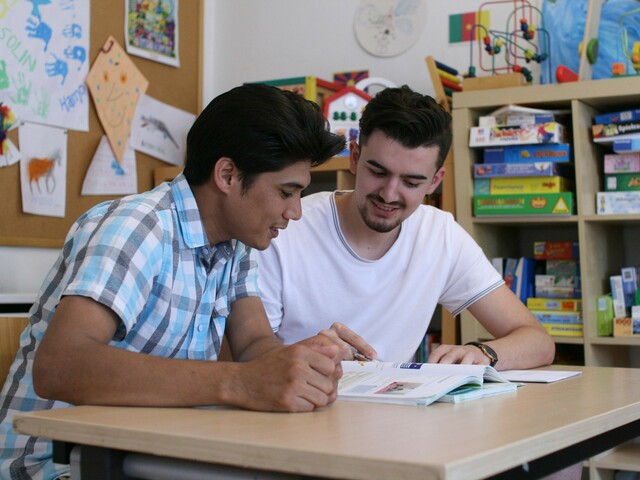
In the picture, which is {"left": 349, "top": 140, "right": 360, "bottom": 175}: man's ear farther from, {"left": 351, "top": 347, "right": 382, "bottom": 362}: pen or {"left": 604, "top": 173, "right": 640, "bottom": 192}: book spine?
{"left": 604, "top": 173, "right": 640, "bottom": 192}: book spine

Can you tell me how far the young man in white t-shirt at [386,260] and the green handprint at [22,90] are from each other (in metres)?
1.24

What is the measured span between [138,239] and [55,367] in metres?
0.23

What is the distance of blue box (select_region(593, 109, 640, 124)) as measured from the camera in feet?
8.75

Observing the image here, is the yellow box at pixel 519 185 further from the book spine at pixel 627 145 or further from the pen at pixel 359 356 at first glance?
the pen at pixel 359 356

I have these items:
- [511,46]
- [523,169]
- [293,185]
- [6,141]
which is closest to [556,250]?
[523,169]

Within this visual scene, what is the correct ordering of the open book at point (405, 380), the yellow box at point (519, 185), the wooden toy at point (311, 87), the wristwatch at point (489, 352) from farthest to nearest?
the wooden toy at point (311, 87) → the yellow box at point (519, 185) → the wristwatch at point (489, 352) → the open book at point (405, 380)

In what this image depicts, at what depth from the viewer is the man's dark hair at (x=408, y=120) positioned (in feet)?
6.47

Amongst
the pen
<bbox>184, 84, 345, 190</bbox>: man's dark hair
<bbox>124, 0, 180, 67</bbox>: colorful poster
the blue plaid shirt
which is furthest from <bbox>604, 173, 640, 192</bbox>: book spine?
<bbox>124, 0, 180, 67</bbox>: colorful poster

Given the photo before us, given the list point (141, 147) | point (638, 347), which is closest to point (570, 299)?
point (638, 347)

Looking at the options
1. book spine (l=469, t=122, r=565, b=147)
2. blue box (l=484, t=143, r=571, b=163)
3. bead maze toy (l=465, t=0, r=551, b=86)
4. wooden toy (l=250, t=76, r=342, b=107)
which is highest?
bead maze toy (l=465, t=0, r=551, b=86)

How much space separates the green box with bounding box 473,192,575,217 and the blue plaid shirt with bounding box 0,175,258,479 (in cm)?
148

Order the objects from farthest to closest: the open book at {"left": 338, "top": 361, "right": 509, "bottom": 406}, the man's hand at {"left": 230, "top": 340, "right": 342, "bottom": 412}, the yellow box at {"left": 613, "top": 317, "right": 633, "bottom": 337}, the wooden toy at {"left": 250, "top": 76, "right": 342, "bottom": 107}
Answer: the wooden toy at {"left": 250, "top": 76, "right": 342, "bottom": 107} → the yellow box at {"left": 613, "top": 317, "right": 633, "bottom": 337} → the open book at {"left": 338, "top": 361, "right": 509, "bottom": 406} → the man's hand at {"left": 230, "top": 340, "right": 342, "bottom": 412}

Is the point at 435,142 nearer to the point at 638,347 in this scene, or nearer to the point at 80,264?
the point at 80,264

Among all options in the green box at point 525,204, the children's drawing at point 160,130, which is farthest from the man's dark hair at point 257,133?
the children's drawing at point 160,130
